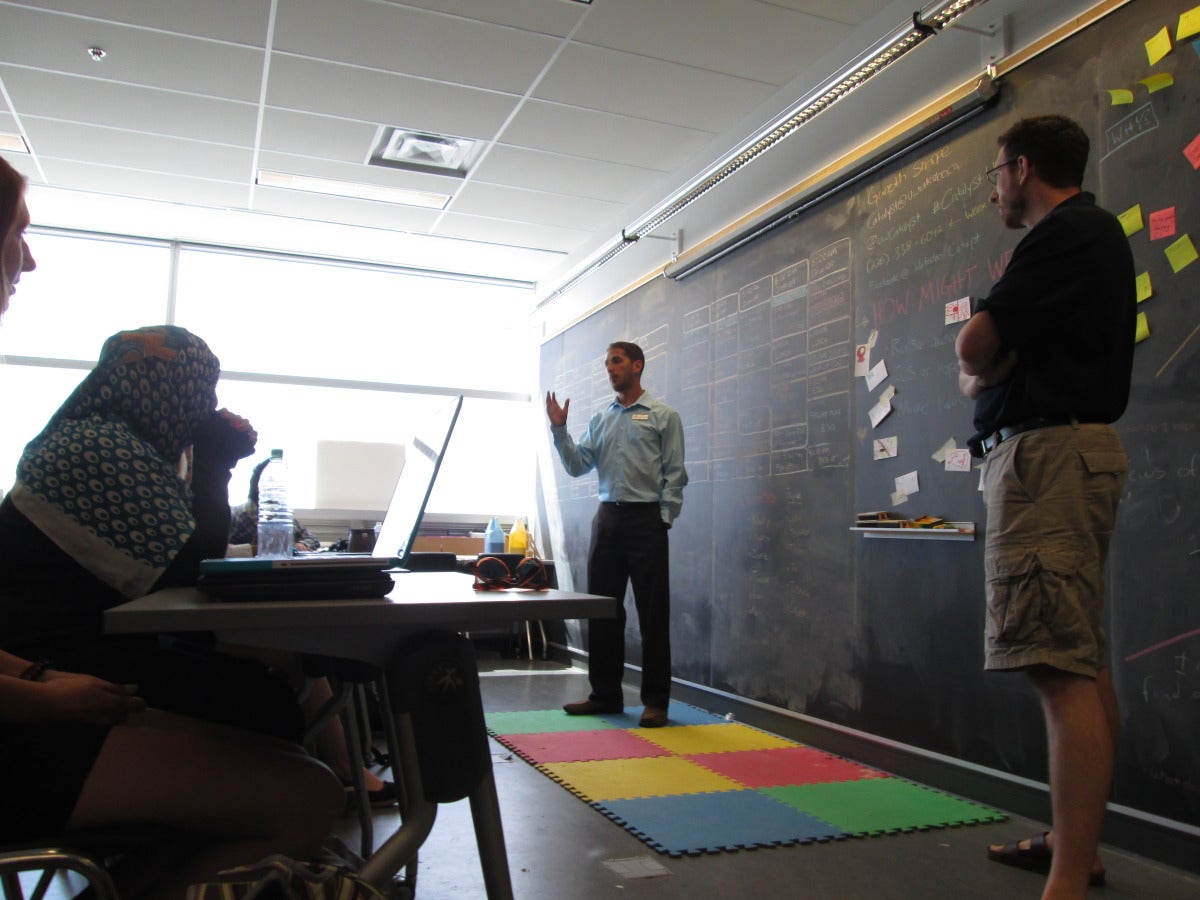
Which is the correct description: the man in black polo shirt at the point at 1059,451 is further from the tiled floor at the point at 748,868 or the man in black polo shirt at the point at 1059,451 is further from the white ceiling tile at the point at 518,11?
the white ceiling tile at the point at 518,11

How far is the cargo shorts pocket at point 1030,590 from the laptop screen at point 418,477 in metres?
1.16

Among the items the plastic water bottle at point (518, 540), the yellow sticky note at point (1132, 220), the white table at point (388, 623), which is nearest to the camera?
the white table at point (388, 623)

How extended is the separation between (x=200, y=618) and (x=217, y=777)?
0.24 metres

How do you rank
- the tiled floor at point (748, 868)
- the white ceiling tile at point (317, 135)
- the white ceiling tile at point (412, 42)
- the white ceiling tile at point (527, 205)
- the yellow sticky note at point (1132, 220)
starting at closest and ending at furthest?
the tiled floor at point (748, 868), the yellow sticky note at point (1132, 220), the white ceiling tile at point (412, 42), the white ceiling tile at point (317, 135), the white ceiling tile at point (527, 205)

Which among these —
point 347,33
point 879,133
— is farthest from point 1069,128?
point 347,33

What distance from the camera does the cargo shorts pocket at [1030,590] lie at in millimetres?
1823

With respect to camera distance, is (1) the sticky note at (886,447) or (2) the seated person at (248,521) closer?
(2) the seated person at (248,521)

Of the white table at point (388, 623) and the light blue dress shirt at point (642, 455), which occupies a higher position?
the light blue dress shirt at point (642, 455)

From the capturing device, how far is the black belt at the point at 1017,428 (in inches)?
74.8

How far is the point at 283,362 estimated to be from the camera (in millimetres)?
6609

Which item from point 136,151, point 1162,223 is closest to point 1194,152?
point 1162,223

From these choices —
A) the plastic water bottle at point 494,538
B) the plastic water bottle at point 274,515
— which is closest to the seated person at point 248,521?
the plastic water bottle at point 274,515

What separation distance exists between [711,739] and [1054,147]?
2472 mm

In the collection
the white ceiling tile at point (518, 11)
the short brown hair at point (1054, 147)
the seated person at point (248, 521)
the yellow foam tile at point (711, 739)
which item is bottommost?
the yellow foam tile at point (711, 739)
